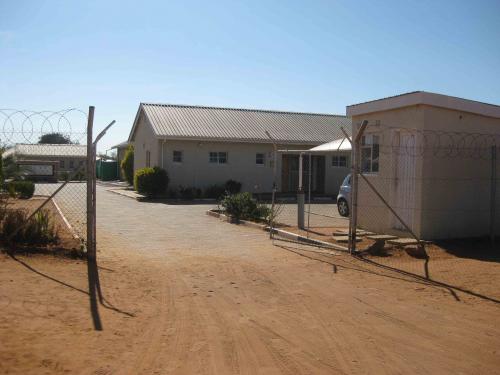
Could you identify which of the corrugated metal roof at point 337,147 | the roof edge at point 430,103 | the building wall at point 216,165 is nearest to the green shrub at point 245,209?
the corrugated metal roof at point 337,147

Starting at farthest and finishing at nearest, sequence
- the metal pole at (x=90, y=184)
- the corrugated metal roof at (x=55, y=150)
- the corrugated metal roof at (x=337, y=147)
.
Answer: the corrugated metal roof at (x=55, y=150), the corrugated metal roof at (x=337, y=147), the metal pole at (x=90, y=184)

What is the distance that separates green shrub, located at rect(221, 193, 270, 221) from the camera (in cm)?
1559

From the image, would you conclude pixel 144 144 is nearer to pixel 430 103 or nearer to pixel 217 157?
pixel 217 157

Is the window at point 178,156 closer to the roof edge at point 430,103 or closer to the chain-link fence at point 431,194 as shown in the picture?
the roof edge at point 430,103

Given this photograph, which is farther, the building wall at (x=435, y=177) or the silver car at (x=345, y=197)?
the silver car at (x=345, y=197)

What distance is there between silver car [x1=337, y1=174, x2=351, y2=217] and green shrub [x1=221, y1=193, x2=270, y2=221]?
9.06 feet

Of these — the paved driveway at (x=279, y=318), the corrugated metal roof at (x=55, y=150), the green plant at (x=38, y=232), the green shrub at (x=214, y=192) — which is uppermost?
the corrugated metal roof at (x=55, y=150)

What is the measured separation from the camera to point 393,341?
17.7 feet

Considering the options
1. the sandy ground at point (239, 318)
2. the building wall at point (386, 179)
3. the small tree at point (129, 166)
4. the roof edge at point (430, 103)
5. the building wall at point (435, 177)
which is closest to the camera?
the sandy ground at point (239, 318)

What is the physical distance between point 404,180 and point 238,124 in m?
18.1

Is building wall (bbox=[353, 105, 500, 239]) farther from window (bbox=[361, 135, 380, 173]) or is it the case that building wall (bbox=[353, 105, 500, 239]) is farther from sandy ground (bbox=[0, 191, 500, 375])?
sandy ground (bbox=[0, 191, 500, 375])

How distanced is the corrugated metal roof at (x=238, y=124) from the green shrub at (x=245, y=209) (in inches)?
420

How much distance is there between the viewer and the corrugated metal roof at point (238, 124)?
1059 inches

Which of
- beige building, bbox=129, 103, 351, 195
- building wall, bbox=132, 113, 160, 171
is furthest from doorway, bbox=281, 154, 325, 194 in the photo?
building wall, bbox=132, 113, 160, 171
